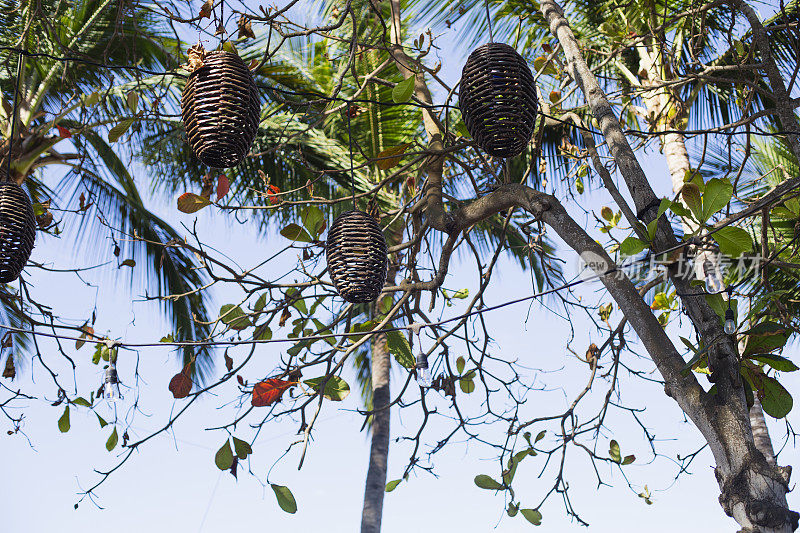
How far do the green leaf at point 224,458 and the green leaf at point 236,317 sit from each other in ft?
1.97

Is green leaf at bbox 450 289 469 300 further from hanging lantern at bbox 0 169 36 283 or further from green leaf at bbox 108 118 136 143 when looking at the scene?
hanging lantern at bbox 0 169 36 283

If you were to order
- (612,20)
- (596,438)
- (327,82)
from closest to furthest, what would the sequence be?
(596,438)
(612,20)
(327,82)

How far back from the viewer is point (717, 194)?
1575 mm

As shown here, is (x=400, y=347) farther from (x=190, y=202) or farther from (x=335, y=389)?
(x=190, y=202)

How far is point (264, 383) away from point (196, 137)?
0.95m

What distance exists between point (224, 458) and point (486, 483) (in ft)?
2.82

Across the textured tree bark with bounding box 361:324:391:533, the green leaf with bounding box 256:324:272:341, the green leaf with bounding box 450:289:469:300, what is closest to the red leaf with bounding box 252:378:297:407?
the green leaf with bounding box 256:324:272:341

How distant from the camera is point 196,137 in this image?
1539 mm

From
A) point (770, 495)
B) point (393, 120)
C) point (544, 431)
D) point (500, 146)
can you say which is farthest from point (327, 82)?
point (770, 495)

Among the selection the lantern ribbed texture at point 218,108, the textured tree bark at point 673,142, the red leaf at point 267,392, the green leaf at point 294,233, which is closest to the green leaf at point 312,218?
the green leaf at point 294,233

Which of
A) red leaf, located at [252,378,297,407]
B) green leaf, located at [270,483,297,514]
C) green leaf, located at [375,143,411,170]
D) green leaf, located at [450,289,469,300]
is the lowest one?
green leaf, located at [270,483,297,514]

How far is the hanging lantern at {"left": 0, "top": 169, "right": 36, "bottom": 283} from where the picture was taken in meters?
1.76

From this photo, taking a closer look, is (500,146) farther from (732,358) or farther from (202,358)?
(202,358)

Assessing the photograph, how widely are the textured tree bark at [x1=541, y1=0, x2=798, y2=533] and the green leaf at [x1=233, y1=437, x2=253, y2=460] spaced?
3.75ft
